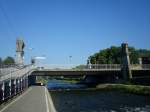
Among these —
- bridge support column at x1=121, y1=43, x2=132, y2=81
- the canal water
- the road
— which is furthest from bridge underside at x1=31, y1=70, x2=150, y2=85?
the road

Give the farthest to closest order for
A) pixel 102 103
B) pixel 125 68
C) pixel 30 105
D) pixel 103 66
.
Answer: pixel 103 66, pixel 125 68, pixel 102 103, pixel 30 105

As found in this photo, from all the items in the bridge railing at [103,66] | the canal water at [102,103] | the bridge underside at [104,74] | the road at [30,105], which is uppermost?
the bridge railing at [103,66]

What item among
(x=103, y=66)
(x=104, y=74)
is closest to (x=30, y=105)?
(x=103, y=66)

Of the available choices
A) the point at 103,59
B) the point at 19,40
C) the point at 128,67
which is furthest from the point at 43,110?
the point at 103,59

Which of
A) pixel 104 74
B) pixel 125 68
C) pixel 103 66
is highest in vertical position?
pixel 103 66

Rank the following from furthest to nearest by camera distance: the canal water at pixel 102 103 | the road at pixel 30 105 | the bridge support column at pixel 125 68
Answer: the bridge support column at pixel 125 68, the canal water at pixel 102 103, the road at pixel 30 105

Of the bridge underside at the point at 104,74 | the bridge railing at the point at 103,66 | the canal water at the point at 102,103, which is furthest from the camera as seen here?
the bridge railing at the point at 103,66

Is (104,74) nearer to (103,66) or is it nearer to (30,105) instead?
(103,66)

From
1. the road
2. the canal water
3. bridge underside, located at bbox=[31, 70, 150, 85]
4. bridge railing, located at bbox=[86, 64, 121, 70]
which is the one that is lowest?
the canal water

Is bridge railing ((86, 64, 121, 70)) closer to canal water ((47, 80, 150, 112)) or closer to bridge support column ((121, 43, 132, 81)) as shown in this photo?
bridge support column ((121, 43, 132, 81))

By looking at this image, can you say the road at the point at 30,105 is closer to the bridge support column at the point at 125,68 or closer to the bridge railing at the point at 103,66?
the bridge support column at the point at 125,68

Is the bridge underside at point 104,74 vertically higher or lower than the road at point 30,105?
higher

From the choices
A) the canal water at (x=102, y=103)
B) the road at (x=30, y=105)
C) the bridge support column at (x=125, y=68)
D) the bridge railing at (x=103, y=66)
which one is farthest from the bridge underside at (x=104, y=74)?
the road at (x=30, y=105)

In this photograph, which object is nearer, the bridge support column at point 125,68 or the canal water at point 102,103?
the canal water at point 102,103
